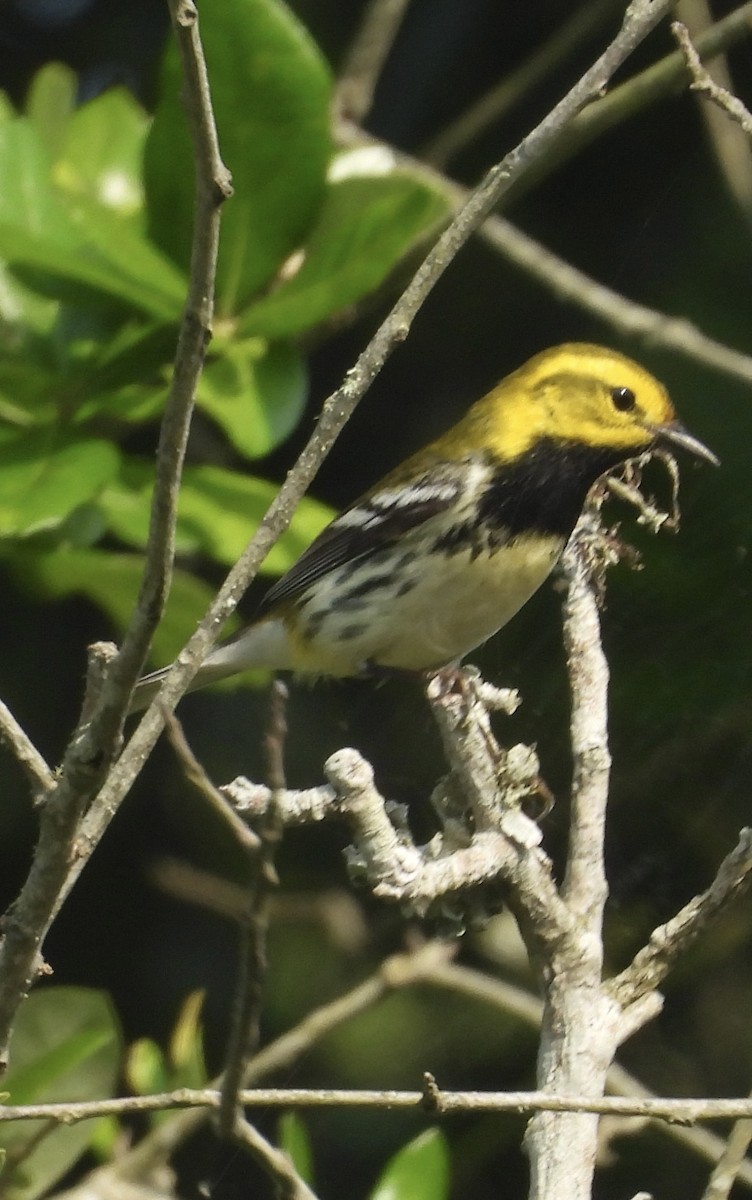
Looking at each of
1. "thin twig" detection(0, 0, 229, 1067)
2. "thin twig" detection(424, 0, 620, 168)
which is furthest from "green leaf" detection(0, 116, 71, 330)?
"thin twig" detection(0, 0, 229, 1067)

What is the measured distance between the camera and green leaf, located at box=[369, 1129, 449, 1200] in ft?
6.68

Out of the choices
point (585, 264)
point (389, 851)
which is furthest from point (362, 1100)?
point (585, 264)

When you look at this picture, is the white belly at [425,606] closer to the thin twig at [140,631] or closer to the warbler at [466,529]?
the warbler at [466,529]

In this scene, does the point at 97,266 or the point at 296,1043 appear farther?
the point at 296,1043

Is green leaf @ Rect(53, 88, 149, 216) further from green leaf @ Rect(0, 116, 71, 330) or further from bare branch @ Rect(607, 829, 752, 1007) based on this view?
bare branch @ Rect(607, 829, 752, 1007)

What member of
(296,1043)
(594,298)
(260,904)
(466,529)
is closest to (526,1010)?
(296,1043)

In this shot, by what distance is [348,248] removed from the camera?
7.18 feet

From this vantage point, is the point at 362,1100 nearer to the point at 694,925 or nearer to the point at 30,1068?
the point at 694,925

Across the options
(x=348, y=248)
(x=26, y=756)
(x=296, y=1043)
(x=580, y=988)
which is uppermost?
→ (x=348, y=248)

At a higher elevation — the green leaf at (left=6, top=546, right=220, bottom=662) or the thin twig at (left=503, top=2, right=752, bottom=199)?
the thin twig at (left=503, top=2, right=752, bottom=199)

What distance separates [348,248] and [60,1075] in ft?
4.05

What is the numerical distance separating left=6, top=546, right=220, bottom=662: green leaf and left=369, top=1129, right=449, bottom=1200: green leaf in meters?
0.81

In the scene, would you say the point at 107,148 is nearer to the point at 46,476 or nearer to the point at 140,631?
the point at 46,476

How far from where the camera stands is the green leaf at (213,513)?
7.23 feet
